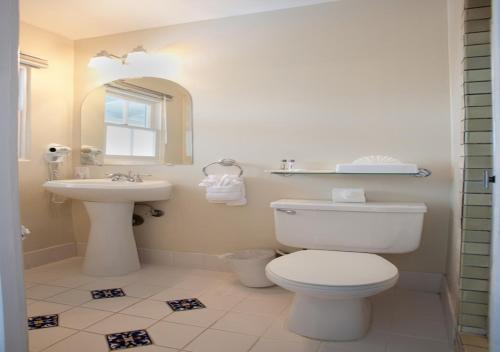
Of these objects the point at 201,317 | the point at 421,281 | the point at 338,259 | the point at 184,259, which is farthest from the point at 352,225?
the point at 184,259

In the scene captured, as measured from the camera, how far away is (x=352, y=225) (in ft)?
6.70

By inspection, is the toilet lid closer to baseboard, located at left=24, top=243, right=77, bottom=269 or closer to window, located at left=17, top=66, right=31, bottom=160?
baseboard, located at left=24, top=243, right=77, bottom=269

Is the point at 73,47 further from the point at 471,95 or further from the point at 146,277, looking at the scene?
the point at 471,95

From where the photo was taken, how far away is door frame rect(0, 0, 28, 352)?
0.81 metres

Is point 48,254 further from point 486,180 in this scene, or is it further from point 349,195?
point 486,180

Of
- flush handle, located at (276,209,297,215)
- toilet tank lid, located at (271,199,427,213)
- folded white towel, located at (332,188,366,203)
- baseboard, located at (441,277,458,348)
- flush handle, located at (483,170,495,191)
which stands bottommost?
baseboard, located at (441,277,458,348)

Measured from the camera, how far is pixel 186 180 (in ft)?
9.19

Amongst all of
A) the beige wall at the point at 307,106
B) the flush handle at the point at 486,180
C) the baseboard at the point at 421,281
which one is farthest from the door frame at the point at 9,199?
the baseboard at the point at 421,281

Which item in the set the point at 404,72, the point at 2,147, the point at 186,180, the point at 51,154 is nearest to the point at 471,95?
the point at 404,72

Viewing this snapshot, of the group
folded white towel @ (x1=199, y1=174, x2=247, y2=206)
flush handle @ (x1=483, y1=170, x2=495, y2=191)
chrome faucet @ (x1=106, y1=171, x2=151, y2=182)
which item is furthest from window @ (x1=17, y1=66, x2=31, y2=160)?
flush handle @ (x1=483, y1=170, x2=495, y2=191)

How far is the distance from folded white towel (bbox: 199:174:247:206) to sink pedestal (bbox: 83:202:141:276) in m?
0.65

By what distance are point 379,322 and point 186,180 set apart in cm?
162

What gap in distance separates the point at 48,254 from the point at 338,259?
91.8 inches

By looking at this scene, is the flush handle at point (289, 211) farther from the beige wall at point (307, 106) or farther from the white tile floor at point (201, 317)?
the white tile floor at point (201, 317)
